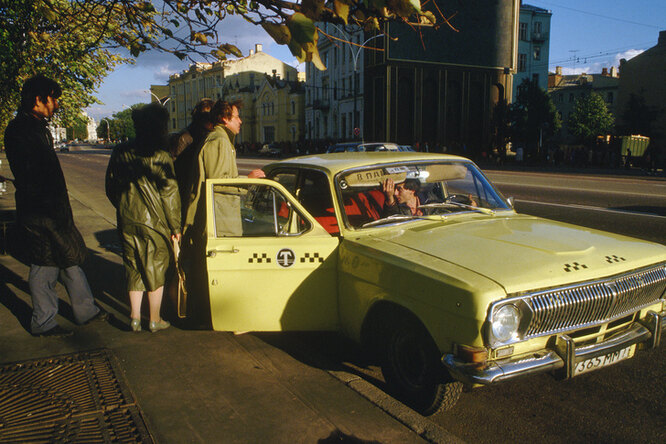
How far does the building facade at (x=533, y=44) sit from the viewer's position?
67.2 metres

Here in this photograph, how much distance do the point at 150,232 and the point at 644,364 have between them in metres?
4.06

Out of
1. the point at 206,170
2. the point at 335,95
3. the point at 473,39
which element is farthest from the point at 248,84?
the point at 206,170

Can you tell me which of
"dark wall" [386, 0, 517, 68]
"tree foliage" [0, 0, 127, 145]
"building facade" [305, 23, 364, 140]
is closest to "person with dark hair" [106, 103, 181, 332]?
"tree foliage" [0, 0, 127, 145]

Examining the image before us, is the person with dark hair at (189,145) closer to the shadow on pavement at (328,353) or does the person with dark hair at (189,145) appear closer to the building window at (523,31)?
the shadow on pavement at (328,353)

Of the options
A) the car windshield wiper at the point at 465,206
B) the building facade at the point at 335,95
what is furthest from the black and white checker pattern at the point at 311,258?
the building facade at the point at 335,95

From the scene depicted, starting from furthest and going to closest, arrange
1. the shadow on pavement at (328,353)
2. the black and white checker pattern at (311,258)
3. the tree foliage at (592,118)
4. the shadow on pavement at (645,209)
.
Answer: the tree foliage at (592,118)
the shadow on pavement at (645,209)
the shadow on pavement at (328,353)
the black and white checker pattern at (311,258)

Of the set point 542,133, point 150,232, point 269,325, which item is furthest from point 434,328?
point 542,133

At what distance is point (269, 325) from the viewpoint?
399cm

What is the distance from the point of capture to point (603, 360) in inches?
126

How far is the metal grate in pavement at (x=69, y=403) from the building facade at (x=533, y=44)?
229ft

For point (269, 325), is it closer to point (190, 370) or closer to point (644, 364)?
point (190, 370)

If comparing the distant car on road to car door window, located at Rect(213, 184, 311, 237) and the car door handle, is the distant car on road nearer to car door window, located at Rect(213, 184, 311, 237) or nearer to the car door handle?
car door window, located at Rect(213, 184, 311, 237)

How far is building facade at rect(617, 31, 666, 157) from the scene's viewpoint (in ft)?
180

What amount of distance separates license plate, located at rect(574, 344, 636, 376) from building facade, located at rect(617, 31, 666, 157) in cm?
5685
